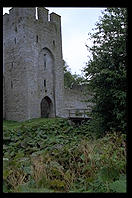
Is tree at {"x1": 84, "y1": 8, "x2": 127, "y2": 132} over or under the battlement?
under

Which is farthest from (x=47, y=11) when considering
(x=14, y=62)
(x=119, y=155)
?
(x=119, y=155)

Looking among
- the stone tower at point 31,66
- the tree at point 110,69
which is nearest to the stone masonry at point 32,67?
the stone tower at point 31,66

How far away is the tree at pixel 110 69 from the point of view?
645 centimetres

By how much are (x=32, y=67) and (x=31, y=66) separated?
11 cm

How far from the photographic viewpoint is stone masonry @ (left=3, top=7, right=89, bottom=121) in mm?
16078

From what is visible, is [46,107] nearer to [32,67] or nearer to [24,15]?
[32,67]

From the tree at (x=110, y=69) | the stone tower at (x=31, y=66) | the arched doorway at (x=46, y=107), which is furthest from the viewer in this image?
the arched doorway at (x=46, y=107)

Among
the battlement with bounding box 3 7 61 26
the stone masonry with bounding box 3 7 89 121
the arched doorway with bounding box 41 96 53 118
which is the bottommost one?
the arched doorway with bounding box 41 96 53 118

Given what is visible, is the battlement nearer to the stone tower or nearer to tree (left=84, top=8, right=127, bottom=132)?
the stone tower

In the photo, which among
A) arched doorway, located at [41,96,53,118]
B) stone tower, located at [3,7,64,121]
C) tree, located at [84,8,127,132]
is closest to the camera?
tree, located at [84,8,127,132]

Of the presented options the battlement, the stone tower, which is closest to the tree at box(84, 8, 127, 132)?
the stone tower

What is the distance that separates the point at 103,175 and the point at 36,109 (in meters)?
14.1

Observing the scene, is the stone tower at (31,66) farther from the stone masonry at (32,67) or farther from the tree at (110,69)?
the tree at (110,69)

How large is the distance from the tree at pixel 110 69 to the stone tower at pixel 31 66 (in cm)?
939
